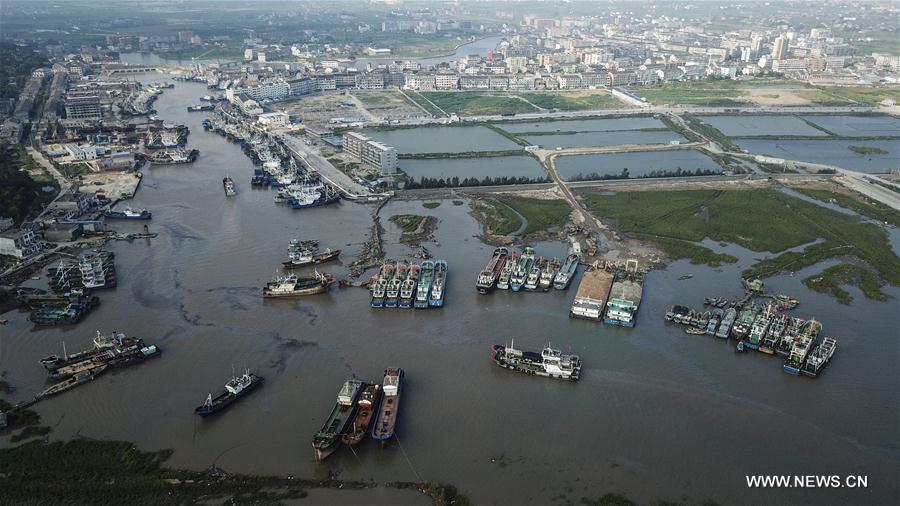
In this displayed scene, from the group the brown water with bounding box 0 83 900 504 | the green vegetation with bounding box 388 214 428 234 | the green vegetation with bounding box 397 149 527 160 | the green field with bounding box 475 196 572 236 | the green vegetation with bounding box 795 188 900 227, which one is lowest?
the brown water with bounding box 0 83 900 504

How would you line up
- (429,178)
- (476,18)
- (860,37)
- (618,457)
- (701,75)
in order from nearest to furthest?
(618,457) < (429,178) < (701,75) < (860,37) < (476,18)

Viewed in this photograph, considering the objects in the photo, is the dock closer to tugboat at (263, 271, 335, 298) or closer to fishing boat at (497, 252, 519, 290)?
fishing boat at (497, 252, 519, 290)

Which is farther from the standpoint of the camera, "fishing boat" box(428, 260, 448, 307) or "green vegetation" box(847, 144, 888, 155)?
"green vegetation" box(847, 144, 888, 155)

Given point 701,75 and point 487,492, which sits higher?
point 701,75

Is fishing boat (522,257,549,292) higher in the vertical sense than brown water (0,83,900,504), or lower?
higher

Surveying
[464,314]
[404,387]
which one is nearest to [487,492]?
[404,387]

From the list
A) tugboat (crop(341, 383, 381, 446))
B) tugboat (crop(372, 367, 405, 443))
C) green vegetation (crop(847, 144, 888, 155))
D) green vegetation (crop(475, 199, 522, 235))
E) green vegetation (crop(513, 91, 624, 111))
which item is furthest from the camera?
green vegetation (crop(513, 91, 624, 111))

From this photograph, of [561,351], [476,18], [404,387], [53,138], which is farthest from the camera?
[476,18]

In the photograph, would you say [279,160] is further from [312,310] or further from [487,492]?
[487,492]

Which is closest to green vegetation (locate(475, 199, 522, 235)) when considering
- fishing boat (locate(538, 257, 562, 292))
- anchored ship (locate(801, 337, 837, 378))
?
fishing boat (locate(538, 257, 562, 292))
